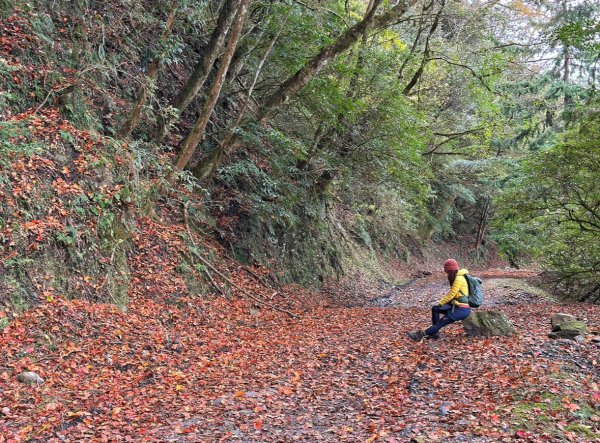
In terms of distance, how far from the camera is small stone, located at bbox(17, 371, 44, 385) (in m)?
5.28

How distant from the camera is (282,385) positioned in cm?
655

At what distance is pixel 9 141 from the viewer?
693cm

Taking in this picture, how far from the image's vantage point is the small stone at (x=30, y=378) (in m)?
5.28

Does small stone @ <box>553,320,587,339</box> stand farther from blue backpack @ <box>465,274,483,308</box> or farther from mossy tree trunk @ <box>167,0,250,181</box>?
mossy tree trunk @ <box>167,0,250,181</box>

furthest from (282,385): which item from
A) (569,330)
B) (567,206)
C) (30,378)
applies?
(567,206)

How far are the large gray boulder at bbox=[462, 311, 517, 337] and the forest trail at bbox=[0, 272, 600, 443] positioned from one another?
220 millimetres

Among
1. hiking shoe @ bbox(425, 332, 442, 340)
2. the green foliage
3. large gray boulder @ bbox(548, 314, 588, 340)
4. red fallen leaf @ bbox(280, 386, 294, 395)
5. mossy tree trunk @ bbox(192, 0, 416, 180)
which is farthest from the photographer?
the green foliage

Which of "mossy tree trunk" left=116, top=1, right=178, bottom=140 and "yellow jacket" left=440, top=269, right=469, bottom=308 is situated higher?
"mossy tree trunk" left=116, top=1, right=178, bottom=140

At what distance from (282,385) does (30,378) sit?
3206 mm

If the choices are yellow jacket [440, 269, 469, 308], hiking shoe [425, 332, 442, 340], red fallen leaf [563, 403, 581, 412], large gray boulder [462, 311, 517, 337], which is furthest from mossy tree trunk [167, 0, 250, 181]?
red fallen leaf [563, 403, 581, 412]

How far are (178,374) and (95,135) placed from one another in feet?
16.3

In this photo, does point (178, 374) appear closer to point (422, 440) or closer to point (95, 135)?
point (422, 440)

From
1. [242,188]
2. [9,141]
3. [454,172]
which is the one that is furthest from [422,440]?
[454,172]

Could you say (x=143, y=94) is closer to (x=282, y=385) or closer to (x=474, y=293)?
(x=282, y=385)
